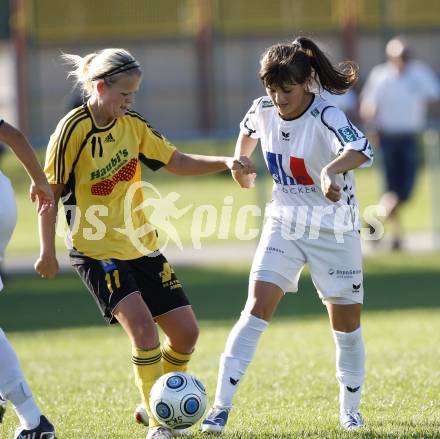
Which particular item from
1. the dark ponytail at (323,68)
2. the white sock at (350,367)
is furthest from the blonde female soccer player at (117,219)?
the white sock at (350,367)

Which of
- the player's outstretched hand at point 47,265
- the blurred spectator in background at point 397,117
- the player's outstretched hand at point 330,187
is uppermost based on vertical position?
the player's outstretched hand at point 330,187

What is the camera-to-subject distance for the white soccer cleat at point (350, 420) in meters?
5.40

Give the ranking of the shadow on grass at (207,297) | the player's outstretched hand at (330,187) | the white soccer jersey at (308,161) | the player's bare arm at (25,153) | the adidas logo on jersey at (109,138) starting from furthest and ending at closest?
the shadow on grass at (207,297) → the adidas logo on jersey at (109,138) → the white soccer jersey at (308,161) → the player's outstretched hand at (330,187) → the player's bare arm at (25,153)

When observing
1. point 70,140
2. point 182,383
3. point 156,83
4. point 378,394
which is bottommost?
point 156,83

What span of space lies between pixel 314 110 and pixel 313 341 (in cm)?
401

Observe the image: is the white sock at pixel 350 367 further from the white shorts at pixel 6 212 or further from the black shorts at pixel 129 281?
the white shorts at pixel 6 212

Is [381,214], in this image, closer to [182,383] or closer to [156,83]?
[182,383]

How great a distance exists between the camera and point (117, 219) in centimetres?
548

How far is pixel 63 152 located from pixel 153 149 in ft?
1.87

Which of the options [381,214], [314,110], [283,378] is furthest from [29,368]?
[381,214]

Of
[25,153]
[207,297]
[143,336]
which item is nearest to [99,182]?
[25,153]

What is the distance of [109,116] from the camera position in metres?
5.49

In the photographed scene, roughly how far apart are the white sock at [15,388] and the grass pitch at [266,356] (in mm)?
364

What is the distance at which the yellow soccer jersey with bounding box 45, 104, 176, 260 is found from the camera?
5383 mm
